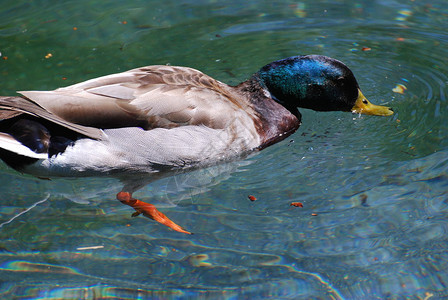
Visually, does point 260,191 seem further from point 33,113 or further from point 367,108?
point 33,113

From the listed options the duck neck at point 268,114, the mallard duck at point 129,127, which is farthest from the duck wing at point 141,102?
the duck neck at point 268,114

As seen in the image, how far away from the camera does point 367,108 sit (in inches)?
238

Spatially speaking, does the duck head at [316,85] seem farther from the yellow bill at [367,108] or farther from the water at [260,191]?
the water at [260,191]

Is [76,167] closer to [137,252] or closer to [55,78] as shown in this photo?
[137,252]

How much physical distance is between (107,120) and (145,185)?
682 millimetres

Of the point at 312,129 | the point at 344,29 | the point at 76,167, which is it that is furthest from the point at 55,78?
the point at 344,29

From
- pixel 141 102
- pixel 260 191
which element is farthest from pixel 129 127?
pixel 260 191

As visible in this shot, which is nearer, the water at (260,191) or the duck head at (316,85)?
the water at (260,191)

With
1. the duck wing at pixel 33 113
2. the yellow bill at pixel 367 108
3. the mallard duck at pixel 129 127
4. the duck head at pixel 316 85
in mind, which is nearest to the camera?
the duck wing at pixel 33 113

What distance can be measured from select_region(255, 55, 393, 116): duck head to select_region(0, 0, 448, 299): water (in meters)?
0.19

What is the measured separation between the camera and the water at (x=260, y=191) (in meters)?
4.35

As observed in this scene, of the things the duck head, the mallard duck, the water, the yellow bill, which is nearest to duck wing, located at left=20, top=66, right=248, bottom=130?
the mallard duck

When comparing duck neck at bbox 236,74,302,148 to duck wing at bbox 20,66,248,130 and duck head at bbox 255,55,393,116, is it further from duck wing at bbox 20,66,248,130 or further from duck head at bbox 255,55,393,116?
duck wing at bbox 20,66,248,130

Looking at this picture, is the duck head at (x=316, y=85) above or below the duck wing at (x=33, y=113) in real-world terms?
below
